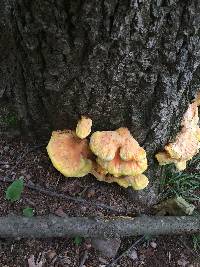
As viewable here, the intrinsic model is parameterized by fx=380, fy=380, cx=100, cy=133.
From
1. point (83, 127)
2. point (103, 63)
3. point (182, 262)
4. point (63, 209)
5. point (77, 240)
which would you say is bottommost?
point (182, 262)

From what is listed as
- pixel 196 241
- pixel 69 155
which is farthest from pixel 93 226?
pixel 196 241

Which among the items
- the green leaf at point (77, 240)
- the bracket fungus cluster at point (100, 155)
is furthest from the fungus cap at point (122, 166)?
the green leaf at point (77, 240)

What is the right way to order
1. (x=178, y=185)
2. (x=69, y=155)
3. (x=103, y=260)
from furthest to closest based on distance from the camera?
(x=178, y=185), (x=103, y=260), (x=69, y=155)

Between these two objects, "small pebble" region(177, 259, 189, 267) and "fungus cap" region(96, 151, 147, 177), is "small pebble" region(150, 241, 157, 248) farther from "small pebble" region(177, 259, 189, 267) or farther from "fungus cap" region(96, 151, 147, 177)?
"fungus cap" region(96, 151, 147, 177)

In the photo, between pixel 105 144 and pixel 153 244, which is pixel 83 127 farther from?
pixel 153 244

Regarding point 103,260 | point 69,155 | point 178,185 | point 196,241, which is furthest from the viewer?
point 178,185

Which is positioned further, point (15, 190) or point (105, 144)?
point (15, 190)

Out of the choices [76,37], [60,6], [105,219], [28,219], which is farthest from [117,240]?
[60,6]
